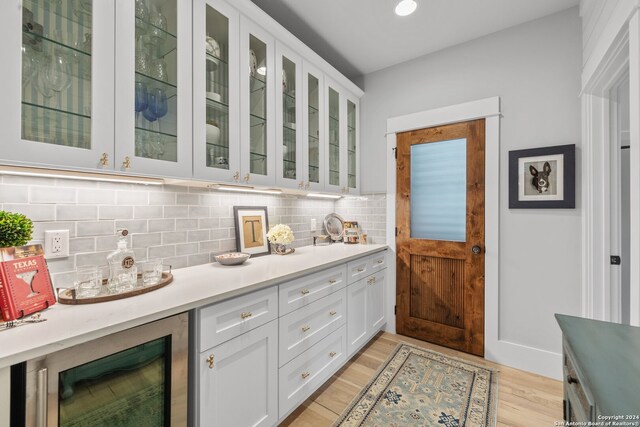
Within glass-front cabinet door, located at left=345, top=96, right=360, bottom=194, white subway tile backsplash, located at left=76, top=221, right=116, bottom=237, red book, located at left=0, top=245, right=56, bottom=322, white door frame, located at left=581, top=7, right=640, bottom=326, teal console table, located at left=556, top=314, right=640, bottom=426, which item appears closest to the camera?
teal console table, located at left=556, top=314, right=640, bottom=426

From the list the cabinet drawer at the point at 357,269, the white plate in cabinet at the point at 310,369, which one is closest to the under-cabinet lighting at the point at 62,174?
the white plate in cabinet at the point at 310,369

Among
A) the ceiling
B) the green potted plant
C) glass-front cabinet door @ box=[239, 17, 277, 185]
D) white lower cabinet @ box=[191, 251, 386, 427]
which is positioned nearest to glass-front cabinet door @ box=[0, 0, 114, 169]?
the green potted plant

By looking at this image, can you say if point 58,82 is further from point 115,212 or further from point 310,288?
point 310,288

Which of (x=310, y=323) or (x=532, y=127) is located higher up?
(x=532, y=127)

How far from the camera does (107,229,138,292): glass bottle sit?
1283 millimetres

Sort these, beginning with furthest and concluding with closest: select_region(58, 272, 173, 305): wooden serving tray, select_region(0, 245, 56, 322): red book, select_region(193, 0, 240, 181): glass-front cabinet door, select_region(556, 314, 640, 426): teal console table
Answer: select_region(193, 0, 240, 181): glass-front cabinet door
select_region(58, 272, 173, 305): wooden serving tray
select_region(0, 245, 56, 322): red book
select_region(556, 314, 640, 426): teal console table

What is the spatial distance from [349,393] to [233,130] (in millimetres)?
1966

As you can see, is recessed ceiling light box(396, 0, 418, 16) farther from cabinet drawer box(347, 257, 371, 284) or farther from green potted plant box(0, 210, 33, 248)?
green potted plant box(0, 210, 33, 248)

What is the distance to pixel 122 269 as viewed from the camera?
4.31 feet

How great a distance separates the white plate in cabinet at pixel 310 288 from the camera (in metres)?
1.61

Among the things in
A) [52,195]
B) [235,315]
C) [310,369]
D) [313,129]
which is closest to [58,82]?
[52,195]

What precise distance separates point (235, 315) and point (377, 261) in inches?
67.2

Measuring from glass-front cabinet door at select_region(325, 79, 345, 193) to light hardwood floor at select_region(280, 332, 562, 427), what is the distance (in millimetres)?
1571

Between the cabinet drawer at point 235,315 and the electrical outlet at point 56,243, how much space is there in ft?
2.48
